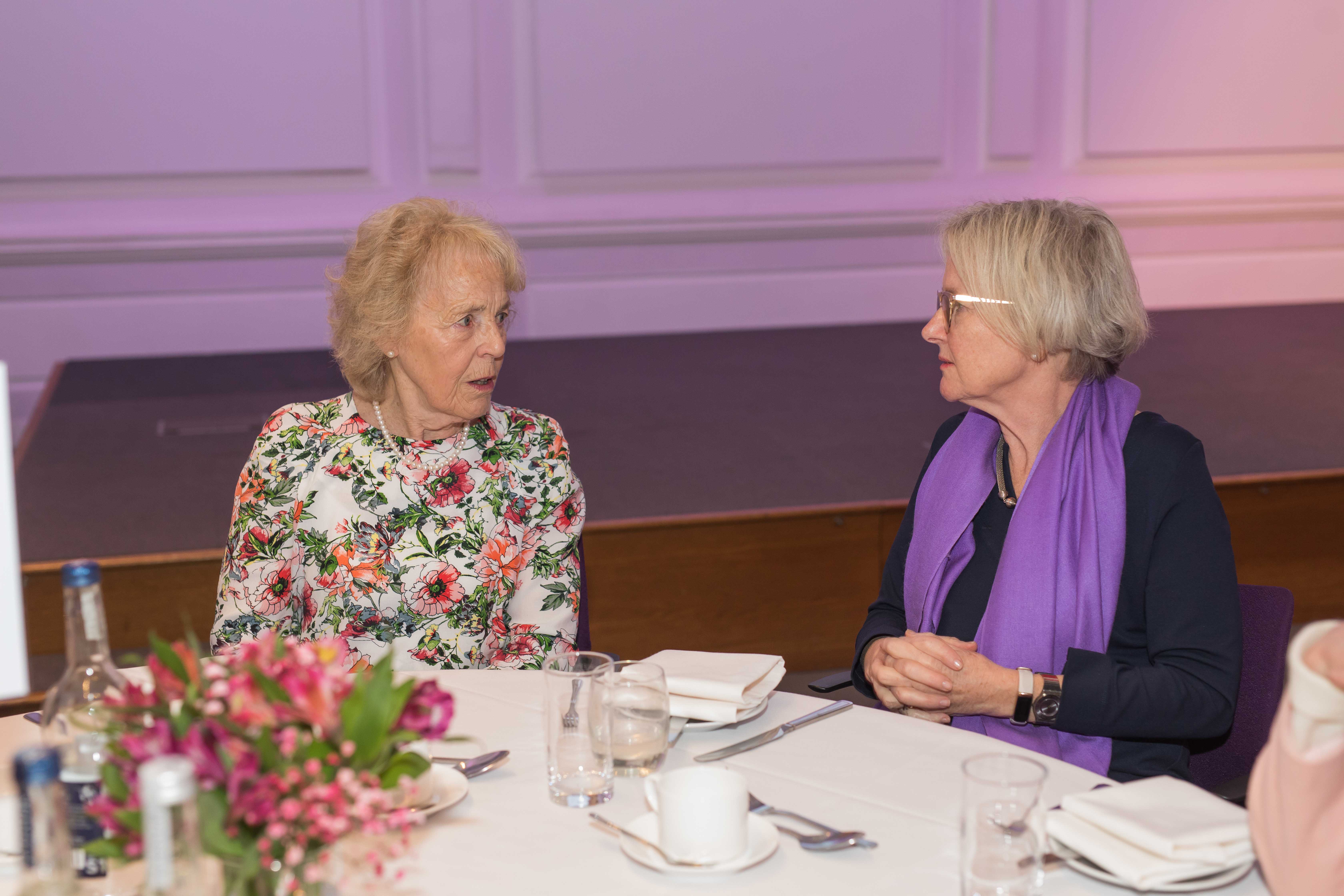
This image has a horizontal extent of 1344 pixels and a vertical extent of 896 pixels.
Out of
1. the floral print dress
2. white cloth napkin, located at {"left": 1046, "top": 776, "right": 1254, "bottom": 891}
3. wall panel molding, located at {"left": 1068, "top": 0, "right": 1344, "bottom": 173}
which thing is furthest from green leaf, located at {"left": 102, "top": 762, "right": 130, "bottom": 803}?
wall panel molding, located at {"left": 1068, "top": 0, "right": 1344, "bottom": 173}

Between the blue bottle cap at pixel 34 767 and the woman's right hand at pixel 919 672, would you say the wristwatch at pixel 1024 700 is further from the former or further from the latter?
the blue bottle cap at pixel 34 767

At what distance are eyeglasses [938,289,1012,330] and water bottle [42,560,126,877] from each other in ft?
3.98

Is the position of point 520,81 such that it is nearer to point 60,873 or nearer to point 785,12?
point 785,12

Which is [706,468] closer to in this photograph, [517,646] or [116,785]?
[517,646]

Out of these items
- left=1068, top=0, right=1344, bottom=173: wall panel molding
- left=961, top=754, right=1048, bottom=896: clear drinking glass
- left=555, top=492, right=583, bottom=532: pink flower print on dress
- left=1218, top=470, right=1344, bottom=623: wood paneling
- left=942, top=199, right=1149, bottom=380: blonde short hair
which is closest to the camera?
left=961, top=754, right=1048, bottom=896: clear drinking glass

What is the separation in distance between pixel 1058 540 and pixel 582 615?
29.0 inches

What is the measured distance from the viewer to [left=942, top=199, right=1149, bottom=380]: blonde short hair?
1751 mm

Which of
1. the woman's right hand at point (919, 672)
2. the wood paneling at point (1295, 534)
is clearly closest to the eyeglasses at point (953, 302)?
the woman's right hand at point (919, 672)

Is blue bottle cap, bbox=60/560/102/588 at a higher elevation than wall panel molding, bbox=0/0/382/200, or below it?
below

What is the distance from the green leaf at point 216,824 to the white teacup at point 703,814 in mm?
396

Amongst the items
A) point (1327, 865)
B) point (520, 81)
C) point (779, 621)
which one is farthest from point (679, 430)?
point (1327, 865)

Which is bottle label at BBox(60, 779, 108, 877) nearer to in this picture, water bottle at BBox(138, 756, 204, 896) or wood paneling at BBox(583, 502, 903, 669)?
water bottle at BBox(138, 756, 204, 896)

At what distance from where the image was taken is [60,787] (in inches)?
27.7

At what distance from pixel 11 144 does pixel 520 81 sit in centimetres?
200
